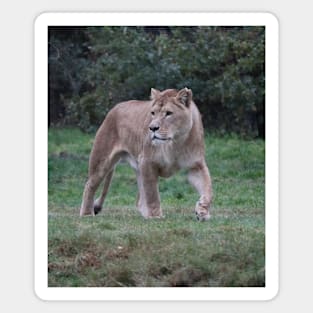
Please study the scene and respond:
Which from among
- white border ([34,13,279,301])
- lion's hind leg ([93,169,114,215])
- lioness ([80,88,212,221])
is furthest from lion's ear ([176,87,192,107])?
lion's hind leg ([93,169,114,215])

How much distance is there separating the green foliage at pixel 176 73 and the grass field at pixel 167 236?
16 centimetres

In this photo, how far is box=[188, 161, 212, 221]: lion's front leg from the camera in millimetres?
15945

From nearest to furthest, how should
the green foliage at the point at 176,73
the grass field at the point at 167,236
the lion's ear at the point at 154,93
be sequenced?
the grass field at the point at 167,236, the green foliage at the point at 176,73, the lion's ear at the point at 154,93

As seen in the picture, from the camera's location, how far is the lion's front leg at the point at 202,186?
15.9 meters

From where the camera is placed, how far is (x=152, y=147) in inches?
637

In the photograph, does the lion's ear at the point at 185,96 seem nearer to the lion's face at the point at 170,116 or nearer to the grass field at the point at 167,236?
the lion's face at the point at 170,116

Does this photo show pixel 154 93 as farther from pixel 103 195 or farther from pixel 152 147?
pixel 103 195
